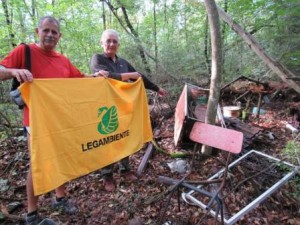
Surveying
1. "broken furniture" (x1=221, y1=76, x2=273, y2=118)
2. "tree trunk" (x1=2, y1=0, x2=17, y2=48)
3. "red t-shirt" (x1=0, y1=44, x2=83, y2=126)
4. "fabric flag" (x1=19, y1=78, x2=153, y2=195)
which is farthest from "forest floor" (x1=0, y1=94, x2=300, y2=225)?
"tree trunk" (x1=2, y1=0, x2=17, y2=48)

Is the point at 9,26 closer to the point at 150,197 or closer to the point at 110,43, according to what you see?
the point at 110,43

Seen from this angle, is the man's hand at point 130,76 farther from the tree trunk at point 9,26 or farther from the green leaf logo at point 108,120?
the tree trunk at point 9,26

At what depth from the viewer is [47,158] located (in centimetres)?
239

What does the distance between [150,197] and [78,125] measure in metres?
1.40

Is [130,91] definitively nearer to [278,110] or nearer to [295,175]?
[295,175]

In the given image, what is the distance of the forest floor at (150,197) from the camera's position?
2.87 meters

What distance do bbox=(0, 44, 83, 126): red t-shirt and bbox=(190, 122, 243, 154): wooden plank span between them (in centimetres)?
180

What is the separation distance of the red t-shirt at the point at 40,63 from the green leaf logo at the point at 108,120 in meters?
0.60

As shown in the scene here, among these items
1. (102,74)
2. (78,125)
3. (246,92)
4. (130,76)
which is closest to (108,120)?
(78,125)

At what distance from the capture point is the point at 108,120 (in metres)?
3.12

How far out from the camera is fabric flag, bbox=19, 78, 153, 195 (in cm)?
232

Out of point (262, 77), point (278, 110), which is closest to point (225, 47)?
point (262, 77)

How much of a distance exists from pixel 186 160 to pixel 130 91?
161cm

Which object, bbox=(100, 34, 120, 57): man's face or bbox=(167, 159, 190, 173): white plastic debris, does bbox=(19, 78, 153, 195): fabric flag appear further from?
bbox=(167, 159, 190, 173): white plastic debris
